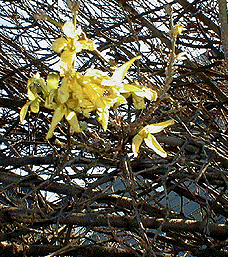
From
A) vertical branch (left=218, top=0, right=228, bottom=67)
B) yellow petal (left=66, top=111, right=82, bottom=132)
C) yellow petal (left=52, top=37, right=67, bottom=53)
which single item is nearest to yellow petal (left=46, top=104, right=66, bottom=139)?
yellow petal (left=66, top=111, right=82, bottom=132)

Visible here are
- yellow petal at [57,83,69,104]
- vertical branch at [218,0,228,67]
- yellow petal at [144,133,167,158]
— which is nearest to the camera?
yellow petal at [57,83,69,104]

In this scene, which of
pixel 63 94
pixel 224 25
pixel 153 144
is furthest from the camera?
pixel 224 25

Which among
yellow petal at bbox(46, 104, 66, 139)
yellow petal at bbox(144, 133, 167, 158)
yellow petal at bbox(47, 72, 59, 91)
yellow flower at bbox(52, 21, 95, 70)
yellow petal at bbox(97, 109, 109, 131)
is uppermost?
yellow flower at bbox(52, 21, 95, 70)

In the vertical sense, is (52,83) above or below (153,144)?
above

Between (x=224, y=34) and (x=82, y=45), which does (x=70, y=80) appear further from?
(x=224, y=34)

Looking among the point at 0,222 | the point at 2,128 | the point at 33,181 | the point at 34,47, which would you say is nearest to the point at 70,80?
the point at 33,181

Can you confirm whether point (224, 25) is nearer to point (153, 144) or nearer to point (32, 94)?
point (153, 144)

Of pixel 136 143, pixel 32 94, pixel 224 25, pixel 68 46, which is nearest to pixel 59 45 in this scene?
pixel 68 46

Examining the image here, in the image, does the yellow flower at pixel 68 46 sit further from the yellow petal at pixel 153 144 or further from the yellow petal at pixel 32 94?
the yellow petal at pixel 153 144

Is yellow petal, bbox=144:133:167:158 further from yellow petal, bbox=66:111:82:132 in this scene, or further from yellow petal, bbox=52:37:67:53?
yellow petal, bbox=52:37:67:53

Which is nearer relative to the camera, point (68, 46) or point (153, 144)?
point (68, 46)

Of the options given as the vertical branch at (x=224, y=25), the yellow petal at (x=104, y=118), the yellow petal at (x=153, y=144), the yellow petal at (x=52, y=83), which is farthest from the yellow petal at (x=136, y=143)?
the vertical branch at (x=224, y=25)
